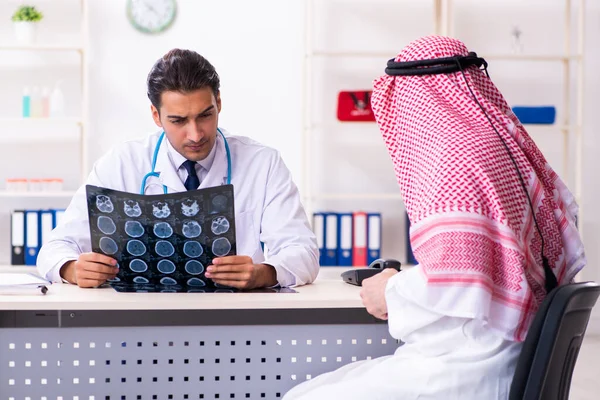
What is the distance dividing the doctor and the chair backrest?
82 cm

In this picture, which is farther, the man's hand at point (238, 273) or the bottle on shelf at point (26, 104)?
the bottle on shelf at point (26, 104)

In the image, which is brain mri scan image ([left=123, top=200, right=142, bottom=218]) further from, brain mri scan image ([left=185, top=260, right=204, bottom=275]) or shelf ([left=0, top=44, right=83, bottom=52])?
shelf ([left=0, top=44, right=83, bottom=52])

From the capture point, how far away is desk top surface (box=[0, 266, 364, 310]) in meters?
1.75

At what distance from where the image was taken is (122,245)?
1.84 meters

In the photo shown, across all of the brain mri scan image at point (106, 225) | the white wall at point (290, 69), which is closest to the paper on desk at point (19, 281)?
the brain mri scan image at point (106, 225)

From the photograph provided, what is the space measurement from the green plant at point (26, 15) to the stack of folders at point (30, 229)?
1.06 m

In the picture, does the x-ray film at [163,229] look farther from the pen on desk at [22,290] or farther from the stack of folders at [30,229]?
the stack of folders at [30,229]

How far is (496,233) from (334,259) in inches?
114

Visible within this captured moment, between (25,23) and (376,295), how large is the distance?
333cm

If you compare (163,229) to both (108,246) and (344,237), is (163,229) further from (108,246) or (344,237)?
(344,237)

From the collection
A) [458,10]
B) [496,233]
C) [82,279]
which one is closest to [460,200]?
[496,233]

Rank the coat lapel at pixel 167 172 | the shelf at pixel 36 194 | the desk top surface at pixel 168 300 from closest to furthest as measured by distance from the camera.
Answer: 1. the desk top surface at pixel 168 300
2. the coat lapel at pixel 167 172
3. the shelf at pixel 36 194

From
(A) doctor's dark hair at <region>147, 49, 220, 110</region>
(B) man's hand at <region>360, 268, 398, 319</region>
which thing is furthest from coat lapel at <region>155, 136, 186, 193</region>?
(B) man's hand at <region>360, 268, 398, 319</region>

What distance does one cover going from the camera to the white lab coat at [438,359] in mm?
1452
